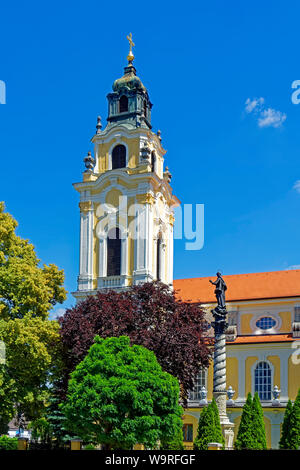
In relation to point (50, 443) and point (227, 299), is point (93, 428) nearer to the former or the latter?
point (50, 443)

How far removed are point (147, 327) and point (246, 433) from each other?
7271mm

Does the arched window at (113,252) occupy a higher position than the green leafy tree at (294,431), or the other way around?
the arched window at (113,252)

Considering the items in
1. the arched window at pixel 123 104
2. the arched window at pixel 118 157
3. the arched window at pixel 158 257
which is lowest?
the arched window at pixel 158 257

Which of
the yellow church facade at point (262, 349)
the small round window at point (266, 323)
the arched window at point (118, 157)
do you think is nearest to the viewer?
the yellow church facade at point (262, 349)

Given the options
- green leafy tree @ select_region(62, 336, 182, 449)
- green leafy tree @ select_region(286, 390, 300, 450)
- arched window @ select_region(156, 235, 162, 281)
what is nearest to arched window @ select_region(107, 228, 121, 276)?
arched window @ select_region(156, 235, 162, 281)

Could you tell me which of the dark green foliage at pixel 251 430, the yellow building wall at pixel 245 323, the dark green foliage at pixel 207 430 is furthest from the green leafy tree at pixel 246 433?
the yellow building wall at pixel 245 323

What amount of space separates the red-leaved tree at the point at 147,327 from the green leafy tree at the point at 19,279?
2162 millimetres

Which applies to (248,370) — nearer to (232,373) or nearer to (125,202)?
(232,373)

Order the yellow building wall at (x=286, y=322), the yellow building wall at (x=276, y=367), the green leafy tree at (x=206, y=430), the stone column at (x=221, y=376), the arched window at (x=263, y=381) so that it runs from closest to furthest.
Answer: the green leafy tree at (x=206, y=430) < the stone column at (x=221, y=376) < the yellow building wall at (x=276, y=367) < the arched window at (x=263, y=381) < the yellow building wall at (x=286, y=322)

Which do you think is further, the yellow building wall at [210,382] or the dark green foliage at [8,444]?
the yellow building wall at [210,382]

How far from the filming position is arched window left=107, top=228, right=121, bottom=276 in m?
48.2

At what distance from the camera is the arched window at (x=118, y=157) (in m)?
50.1

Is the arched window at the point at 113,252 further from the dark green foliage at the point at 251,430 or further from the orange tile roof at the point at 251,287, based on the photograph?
the dark green foliage at the point at 251,430

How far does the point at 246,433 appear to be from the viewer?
34.2 meters
